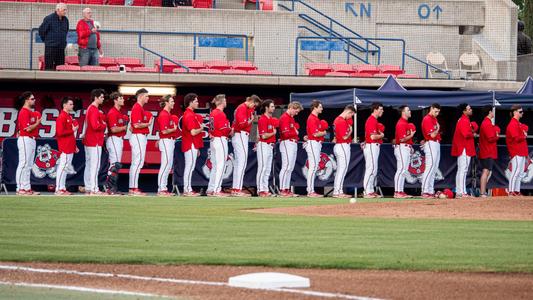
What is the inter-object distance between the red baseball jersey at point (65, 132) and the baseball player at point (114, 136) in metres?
0.79

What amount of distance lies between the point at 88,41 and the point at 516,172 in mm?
10759

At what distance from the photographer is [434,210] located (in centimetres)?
1798

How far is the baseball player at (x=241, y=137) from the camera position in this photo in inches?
928

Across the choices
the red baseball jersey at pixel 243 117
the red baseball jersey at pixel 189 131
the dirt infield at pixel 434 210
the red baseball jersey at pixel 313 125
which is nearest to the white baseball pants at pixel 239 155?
the red baseball jersey at pixel 243 117

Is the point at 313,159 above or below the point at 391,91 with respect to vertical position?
below

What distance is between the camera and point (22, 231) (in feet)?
45.5

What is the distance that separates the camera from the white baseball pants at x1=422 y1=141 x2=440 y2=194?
24797mm

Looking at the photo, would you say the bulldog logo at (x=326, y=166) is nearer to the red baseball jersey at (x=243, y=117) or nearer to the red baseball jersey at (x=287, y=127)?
the red baseball jersey at (x=287, y=127)

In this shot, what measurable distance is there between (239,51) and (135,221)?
16244 millimetres

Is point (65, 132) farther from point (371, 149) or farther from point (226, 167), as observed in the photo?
point (371, 149)

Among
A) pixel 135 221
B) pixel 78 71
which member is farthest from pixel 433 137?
pixel 135 221

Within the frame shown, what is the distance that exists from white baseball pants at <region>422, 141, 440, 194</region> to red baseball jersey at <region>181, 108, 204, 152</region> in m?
5.02

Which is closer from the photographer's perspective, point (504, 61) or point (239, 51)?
point (239, 51)

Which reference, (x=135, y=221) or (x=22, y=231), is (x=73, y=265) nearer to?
(x=22, y=231)
